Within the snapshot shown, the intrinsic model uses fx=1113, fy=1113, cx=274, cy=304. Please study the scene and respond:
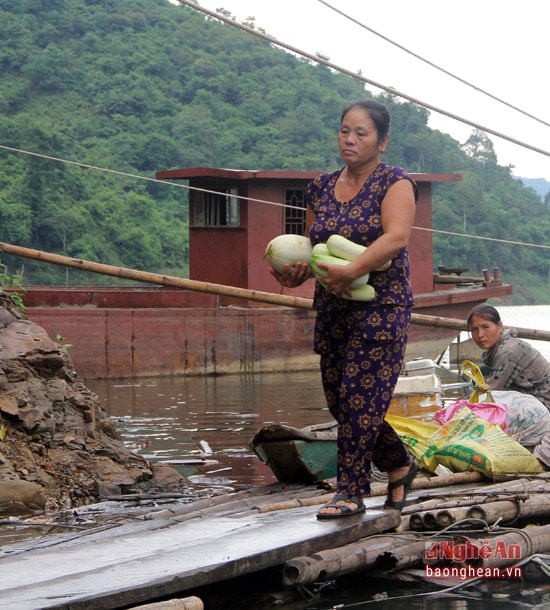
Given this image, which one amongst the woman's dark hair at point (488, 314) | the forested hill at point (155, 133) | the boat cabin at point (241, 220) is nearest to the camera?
the woman's dark hair at point (488, 314)

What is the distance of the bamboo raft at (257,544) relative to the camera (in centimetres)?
348

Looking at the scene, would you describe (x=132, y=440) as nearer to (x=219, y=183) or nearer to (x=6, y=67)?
(x=219, y=183)

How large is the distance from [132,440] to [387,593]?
6.79 m

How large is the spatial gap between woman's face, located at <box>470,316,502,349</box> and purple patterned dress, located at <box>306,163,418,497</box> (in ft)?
→ 6.47

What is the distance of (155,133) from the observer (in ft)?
161

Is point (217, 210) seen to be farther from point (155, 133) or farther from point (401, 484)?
point (155, 133)

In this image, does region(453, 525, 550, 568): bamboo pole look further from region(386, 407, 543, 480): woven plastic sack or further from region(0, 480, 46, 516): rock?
region(0, 480, 46, 516): rock

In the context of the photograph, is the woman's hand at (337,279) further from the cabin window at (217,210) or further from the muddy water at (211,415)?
the cabin window at (217,210)

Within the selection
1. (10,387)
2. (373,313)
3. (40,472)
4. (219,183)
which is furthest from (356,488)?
(219,183)

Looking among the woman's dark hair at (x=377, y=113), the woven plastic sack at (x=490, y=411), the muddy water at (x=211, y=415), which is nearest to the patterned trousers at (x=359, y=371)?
the woman's dark hair at (x=377, y=113)

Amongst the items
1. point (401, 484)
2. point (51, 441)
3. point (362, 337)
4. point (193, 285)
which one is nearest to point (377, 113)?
point (362, 337)

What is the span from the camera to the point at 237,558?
3740mm

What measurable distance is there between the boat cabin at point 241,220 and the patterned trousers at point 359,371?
50.9 feet

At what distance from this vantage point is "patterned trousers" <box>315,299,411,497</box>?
4.26 meters
